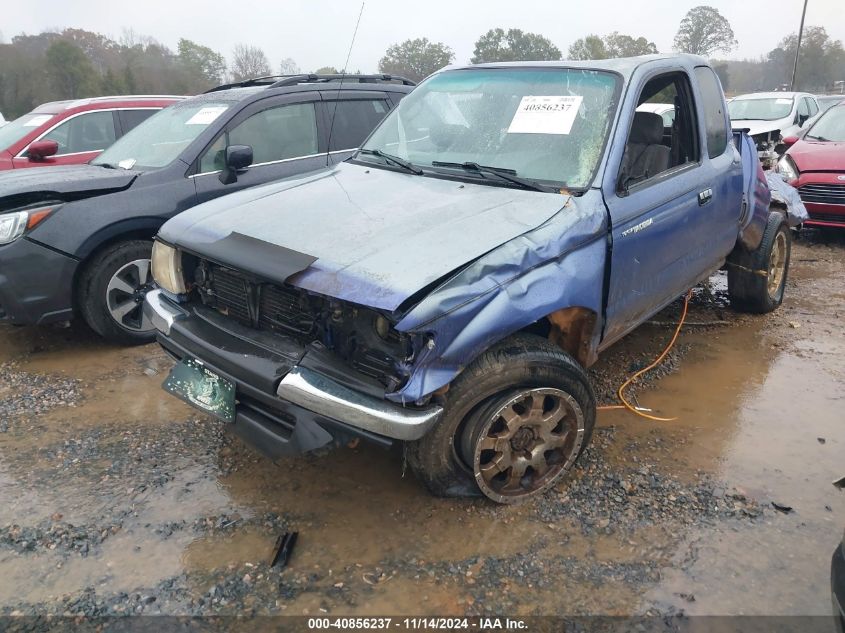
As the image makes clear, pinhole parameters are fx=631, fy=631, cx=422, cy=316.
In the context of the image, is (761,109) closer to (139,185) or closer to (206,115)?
(206,115)

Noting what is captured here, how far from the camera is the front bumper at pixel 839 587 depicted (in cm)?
184

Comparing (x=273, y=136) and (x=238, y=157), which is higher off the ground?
(x=273, y=136)

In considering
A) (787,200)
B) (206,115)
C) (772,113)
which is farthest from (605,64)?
(772,113)

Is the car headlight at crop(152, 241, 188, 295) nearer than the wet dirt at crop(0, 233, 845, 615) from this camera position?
No

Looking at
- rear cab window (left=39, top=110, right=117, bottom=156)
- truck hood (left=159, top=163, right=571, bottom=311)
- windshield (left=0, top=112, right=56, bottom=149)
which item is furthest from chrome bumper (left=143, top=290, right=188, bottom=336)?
windshield (left=0, top=112, right=56, bottom=149)

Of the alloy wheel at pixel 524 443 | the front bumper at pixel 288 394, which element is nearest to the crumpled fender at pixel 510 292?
the front bumper at pixel 288 394

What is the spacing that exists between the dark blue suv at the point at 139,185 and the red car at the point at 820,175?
5532 millimetres

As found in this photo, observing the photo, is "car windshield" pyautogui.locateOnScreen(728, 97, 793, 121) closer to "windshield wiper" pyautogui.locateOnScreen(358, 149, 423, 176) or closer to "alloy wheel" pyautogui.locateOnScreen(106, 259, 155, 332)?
"windshield wiper" pyautogui.locateOnScreen(358, 149, 423, 176)

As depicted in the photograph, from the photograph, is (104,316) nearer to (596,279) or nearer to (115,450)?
(115,450)

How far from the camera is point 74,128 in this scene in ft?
25.5

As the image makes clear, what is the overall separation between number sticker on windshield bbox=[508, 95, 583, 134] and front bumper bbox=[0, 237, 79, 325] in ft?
10.3

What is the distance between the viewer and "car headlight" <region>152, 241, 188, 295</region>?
10.6 ft

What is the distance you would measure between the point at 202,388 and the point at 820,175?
778cm

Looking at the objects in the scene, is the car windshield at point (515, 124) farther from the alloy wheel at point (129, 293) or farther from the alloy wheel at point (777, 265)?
the alloy wheel at point (777, 265)
